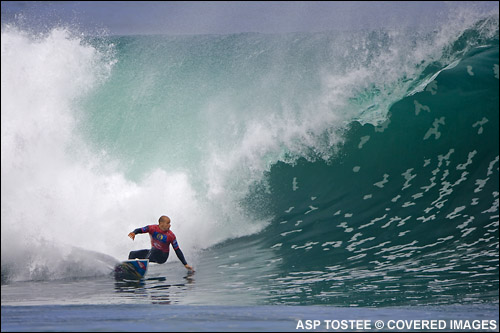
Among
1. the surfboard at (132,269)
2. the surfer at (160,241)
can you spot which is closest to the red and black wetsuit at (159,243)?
the surfer at (160,241)

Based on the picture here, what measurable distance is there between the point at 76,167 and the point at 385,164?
5.85 m

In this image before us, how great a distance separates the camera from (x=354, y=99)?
13008mm

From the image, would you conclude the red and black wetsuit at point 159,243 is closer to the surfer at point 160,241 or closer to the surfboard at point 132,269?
the surfer at point 160,241

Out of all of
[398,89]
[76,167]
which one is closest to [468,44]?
[398,89]

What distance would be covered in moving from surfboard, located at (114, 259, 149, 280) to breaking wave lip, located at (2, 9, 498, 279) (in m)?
1.16

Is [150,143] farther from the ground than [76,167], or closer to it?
farther from the ground

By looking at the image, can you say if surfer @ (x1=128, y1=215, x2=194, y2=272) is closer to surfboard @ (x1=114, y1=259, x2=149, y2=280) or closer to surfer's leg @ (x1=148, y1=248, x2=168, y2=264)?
surfer's leg @ (x1=148, y1=248, x2=168, y2=264)

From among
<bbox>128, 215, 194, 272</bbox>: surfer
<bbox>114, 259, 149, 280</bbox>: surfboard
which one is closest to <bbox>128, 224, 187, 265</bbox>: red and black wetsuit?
<bbox>128, 215, 194, 272</bbox>: surfer

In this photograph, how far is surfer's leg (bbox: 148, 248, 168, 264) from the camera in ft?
28.8

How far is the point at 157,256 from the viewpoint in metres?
8.80

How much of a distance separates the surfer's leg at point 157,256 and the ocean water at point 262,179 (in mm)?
354

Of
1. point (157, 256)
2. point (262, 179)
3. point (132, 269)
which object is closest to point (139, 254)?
point (157, 256)

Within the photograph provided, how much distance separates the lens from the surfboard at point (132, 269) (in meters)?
7.95

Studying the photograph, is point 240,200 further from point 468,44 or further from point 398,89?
point 468,44
